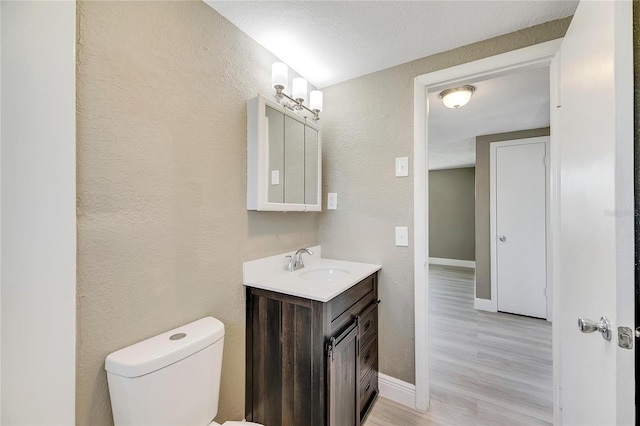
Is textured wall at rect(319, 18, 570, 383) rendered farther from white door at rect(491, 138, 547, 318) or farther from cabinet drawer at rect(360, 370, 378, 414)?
white door at rect(491, 138, 547, 318)

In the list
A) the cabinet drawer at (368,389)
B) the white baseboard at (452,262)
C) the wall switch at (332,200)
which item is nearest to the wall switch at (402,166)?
the wall switch at (332,200)

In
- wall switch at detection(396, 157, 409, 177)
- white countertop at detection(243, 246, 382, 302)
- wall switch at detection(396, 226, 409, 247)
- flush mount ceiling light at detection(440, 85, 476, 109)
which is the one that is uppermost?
flush mount ceiling light at detection(440, 85, 476, 109)

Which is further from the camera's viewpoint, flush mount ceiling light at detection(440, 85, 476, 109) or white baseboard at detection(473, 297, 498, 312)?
white baseboard at detection(473, 297, 498, 312)

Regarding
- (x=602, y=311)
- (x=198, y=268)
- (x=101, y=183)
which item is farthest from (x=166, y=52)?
(x=602, y=311)

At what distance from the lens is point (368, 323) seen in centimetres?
170

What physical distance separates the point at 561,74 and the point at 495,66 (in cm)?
31

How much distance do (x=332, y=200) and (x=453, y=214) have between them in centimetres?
519

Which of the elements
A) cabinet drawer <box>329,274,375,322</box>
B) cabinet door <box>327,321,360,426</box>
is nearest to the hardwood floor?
cabinet door <box>327,321,360,426</box>

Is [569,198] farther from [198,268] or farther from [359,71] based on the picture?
[198,268]

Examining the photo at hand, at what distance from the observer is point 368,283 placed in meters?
1.71

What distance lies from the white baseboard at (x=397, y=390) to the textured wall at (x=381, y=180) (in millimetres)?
44

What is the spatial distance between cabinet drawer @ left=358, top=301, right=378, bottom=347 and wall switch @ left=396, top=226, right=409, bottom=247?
447 mm

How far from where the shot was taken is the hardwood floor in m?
1.62

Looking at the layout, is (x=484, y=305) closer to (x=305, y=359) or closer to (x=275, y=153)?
(x=305, y=359)
